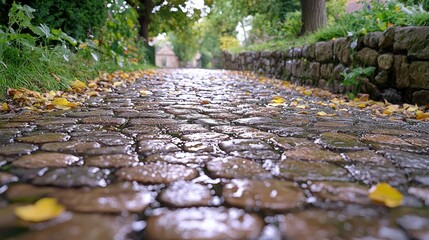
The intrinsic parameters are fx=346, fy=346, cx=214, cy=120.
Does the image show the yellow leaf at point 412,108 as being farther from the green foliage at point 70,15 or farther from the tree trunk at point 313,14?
the tree trunk at point 313,14

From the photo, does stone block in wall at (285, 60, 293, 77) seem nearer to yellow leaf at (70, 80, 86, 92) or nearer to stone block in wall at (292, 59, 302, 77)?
stone block in wall at (292, 59, 302, 77)

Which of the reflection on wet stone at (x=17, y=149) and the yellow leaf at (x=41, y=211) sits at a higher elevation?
the yellow leaf at (x=41, y=211)

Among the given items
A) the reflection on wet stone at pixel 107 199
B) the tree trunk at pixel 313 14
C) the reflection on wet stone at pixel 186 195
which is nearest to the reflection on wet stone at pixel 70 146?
the reflection on wet stone at pixel 107 199

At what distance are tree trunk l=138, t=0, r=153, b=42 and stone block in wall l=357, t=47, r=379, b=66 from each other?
11.2 metres

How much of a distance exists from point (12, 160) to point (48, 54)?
300 centimetres

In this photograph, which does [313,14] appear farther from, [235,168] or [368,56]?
[235,168]

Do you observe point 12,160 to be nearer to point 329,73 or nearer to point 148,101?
point 148,101

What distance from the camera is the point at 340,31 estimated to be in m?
5.35

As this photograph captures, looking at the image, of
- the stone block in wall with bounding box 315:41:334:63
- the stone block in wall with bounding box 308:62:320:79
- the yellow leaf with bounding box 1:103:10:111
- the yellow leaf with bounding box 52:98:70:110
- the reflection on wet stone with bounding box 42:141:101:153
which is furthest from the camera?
the stone block in wall with bounding box 308:62:320:79

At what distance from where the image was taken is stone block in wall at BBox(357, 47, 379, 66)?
156 inches

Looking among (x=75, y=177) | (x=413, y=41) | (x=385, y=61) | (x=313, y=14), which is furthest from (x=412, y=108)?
(x=313, y=14)

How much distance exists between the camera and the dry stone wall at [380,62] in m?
3.28

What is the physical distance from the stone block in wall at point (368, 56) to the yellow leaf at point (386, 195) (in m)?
3.19

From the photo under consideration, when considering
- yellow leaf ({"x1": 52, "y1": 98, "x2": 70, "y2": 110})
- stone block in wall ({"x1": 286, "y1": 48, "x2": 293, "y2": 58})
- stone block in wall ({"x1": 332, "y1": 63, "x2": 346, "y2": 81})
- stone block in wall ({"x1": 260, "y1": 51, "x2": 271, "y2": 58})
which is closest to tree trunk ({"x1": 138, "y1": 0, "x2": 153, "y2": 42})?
stone block in wall ({"x1": 260, "y1": 51, "x2": 271, "y2": 58})
